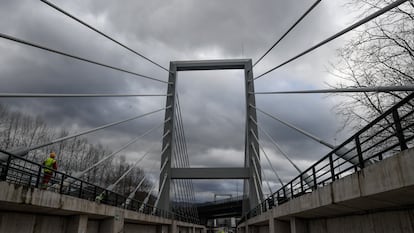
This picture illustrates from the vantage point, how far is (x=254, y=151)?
26.7 meters

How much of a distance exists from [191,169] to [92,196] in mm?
14649

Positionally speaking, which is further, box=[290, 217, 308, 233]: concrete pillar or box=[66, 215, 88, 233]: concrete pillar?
box=[290, 217, 308, 233]: concrete pillar

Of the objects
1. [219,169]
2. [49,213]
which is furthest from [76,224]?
[219,169]

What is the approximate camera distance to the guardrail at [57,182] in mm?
8562

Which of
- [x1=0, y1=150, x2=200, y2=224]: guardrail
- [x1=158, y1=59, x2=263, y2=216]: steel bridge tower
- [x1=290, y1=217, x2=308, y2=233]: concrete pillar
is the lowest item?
[x1=290, y1=217, x2=308, y2=233]: concrete pillar

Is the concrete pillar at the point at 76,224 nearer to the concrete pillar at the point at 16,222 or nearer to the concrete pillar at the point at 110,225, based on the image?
the concrete pillar at the point at 16,222

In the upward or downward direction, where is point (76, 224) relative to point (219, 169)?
downward

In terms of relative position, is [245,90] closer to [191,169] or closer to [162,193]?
[191,169]

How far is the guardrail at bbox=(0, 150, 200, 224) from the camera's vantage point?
8.56m

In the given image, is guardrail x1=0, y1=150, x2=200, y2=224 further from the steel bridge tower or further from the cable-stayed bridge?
the steel bridge tower

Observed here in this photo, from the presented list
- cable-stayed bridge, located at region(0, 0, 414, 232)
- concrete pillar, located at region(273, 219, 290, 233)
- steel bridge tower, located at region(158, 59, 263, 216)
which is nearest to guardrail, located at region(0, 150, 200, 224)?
cable-stayed bridge, located at region(0, 0, 414, 232)

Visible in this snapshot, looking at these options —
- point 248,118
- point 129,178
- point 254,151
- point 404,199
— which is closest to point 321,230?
point 404,199

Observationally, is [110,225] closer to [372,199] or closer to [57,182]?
[57,182]

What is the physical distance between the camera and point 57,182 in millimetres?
10797
